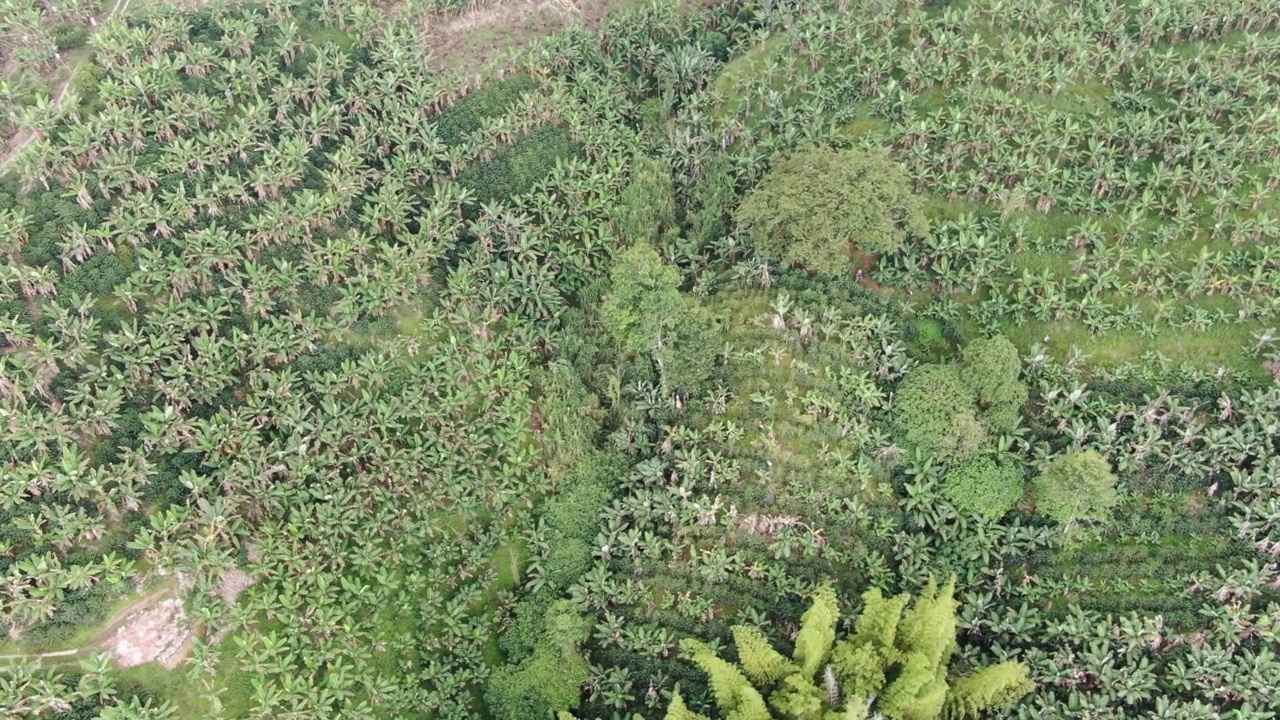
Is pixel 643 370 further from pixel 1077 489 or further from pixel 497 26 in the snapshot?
pixel 497 26

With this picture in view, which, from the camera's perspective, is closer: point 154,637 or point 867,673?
point 867,673

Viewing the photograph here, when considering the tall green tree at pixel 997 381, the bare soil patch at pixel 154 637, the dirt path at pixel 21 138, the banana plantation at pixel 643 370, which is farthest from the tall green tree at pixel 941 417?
the dirt path at pixel 21 138

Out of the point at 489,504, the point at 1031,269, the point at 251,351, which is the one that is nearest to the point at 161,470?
the point at 251,351

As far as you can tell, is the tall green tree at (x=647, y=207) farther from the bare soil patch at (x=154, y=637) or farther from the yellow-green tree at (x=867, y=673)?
the bare soil patch at (x=154, y=637)

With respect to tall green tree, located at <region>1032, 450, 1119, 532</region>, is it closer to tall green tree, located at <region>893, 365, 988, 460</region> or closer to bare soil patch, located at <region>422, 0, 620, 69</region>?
tall green tree, located at <region>893, 365, 988, 460</region>

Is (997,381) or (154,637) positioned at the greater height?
(154,637)

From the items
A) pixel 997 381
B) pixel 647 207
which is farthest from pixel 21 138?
pixel 997 381

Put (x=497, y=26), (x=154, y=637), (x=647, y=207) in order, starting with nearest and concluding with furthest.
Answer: (x=154, y=637)
(x=647, y=207)
(x=497, y=26)
